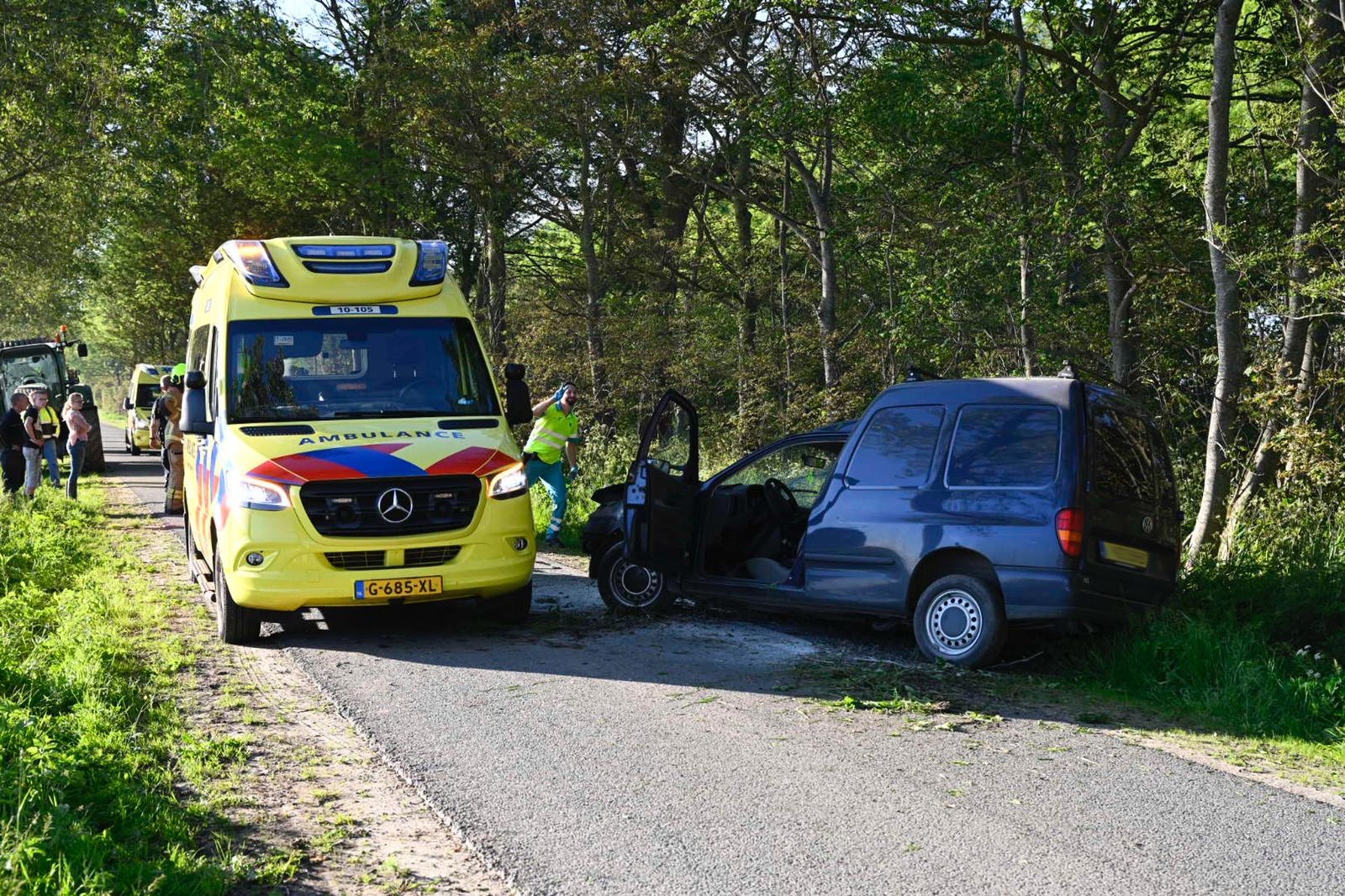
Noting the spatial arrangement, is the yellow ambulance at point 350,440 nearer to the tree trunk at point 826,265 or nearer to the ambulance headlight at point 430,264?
the ambulance headlight at point 430,264

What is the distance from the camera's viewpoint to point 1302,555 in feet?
28.7

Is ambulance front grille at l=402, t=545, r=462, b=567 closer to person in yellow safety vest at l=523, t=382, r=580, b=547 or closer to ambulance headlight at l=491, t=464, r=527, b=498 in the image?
ambulance headlight at l=491, t=464, r=527, b=498

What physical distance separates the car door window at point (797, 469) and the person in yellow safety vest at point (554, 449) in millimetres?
4166

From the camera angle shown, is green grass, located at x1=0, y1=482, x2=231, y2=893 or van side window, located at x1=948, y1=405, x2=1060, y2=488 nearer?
green grass, located at x1=0, y1=482, x2=231, y2=893

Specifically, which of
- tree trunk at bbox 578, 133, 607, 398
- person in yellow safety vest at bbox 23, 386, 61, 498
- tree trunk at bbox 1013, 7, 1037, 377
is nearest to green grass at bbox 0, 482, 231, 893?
person in yellow safety vest at bbox 23, 386, 61, 498

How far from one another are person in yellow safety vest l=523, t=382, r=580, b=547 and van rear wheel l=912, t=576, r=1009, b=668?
6.50 m

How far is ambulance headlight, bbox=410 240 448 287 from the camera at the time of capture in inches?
365

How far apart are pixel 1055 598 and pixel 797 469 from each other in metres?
2.76

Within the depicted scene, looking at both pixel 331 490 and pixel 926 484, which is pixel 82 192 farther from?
pixel 926 484

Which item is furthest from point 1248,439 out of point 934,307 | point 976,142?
point 976,142

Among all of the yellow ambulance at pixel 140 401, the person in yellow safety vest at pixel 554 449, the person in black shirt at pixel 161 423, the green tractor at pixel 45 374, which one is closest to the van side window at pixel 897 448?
the person in yellow safety vest at pixel 554 449

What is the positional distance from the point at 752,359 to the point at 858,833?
15.6 metres

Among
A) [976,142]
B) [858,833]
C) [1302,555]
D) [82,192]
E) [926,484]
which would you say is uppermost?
[82,192]

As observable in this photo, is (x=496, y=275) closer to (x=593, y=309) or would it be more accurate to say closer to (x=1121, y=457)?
(x=593, y=309)
